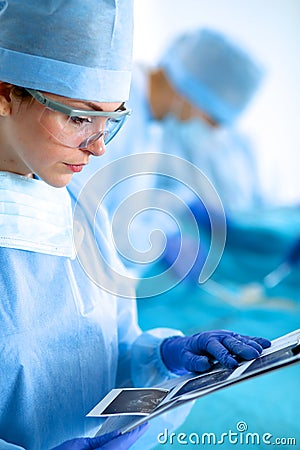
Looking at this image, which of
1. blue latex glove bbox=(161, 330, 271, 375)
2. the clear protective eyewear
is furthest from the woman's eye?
blue latex glove bbox=(161, 330, 271, 375)

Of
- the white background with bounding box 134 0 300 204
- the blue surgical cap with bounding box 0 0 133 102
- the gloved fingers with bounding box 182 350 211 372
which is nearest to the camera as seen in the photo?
the blue surgical cap with bounding box 0 0 133 102

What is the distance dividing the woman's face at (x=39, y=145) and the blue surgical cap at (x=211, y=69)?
2147 millimetres

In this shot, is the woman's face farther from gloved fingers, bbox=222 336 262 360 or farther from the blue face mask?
gloved fingers, bbox=222 336 262 360

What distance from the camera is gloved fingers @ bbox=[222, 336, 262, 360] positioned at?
43.8 inches

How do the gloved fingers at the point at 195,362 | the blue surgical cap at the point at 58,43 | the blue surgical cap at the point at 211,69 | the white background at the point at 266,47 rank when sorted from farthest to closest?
the white background at the point at 266,47 < the blue surgical cap at the point at 211,69 < the gloved fingers at the point at 195,362 < the blue surgical cap at the point at 58,43

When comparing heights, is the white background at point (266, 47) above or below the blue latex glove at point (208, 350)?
below

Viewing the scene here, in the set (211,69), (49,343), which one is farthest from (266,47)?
(49,343)

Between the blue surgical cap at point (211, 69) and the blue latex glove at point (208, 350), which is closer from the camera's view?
the blue latex glove at point (208, 350)

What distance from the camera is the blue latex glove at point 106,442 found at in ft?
3.66

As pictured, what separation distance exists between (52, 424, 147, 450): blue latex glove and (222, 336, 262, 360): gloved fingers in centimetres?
21

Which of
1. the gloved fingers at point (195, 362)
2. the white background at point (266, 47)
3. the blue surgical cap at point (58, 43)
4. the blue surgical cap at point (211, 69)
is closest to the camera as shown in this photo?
the blue surgical cap at point (58, 43)

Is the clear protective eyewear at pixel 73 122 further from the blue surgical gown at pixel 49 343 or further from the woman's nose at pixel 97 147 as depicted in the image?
the blue surgical gown at pixel 49 343

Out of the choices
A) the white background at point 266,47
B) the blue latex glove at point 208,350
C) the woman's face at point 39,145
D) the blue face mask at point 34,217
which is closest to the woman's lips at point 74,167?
the woman's face at point 39,145

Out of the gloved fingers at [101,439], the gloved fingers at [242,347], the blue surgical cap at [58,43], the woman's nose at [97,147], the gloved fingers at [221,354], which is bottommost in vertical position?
the gloved fingers at [101,439]
